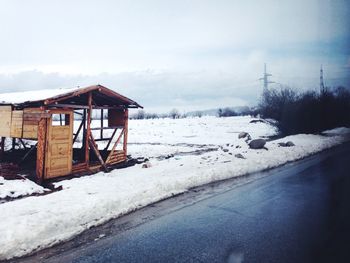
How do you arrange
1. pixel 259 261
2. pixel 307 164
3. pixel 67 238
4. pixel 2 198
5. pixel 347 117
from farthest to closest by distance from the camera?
pixel 347 117, pixel 307 164, pixel 2 198, pixel 67 238, pixel 259 261

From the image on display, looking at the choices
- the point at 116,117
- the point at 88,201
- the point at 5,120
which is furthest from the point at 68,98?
the point at 88,201

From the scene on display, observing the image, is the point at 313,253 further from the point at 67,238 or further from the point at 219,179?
the point at 219,179

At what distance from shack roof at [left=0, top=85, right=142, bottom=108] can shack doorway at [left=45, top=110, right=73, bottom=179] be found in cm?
57

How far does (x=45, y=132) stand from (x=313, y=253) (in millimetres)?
9839

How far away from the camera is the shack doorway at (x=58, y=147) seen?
37.0 ft

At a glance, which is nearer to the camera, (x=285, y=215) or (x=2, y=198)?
(x=285, y=215)

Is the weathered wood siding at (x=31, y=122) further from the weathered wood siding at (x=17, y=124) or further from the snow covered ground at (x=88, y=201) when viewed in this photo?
the snow covered ground at (x=88, y=201)

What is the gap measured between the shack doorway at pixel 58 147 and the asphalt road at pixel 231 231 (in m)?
5.50

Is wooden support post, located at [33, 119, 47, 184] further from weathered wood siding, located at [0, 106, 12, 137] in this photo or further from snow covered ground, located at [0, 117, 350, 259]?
weathered wood siding, located at [0, 106, 12, 137]

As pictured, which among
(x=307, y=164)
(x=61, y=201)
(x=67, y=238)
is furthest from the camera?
(x=307, y=164)

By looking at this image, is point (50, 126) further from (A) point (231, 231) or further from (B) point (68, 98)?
(A) point (231, 231)

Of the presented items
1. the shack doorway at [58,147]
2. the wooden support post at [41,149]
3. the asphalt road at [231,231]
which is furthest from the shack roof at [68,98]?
the asphalt road at [231,231]

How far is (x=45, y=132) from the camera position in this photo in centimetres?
1120

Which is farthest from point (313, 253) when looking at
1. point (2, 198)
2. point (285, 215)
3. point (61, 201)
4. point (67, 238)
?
point (2, 198)
